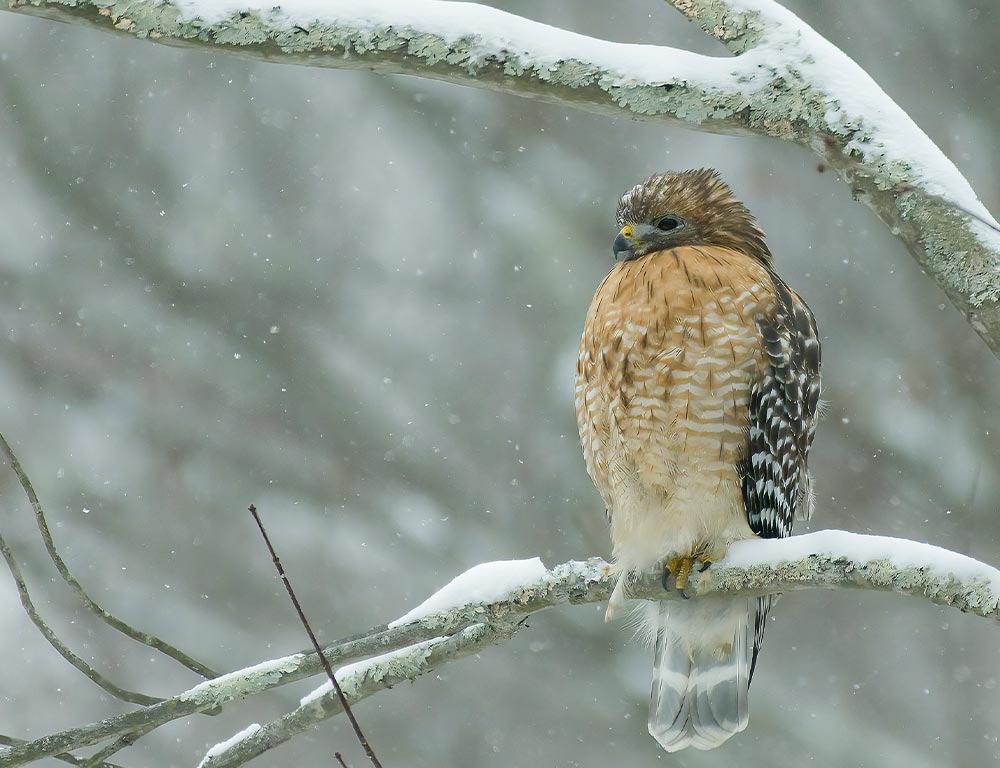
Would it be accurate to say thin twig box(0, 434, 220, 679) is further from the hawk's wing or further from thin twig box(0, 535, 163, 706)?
the hawk's wing

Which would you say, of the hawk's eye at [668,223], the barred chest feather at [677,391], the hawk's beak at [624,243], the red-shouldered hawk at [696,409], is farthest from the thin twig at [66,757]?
the hawk's eye at [668,223]

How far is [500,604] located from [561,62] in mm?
1352

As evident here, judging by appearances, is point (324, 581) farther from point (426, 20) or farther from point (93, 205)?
point (426, 20)

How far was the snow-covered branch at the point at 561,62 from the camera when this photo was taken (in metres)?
2.86

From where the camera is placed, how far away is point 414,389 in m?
11.8

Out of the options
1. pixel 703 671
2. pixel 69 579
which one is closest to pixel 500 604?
pixel 69 579

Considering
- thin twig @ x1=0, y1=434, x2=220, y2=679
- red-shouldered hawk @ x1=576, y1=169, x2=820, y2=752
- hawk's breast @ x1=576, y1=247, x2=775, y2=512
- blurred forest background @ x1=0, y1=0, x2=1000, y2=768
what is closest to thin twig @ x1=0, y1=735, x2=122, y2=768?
thin twig @ x1=0, y1=434, x2=220, y2=679

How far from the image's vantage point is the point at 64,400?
39.8ft

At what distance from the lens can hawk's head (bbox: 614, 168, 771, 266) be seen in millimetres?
4582

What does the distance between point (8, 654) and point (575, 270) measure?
628 cm

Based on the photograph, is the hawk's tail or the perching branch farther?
the hawk's tail

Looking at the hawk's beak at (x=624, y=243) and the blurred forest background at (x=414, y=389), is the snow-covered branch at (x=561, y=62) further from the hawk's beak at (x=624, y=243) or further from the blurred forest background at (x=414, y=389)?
the blurred forest background at (x=414, y=389)

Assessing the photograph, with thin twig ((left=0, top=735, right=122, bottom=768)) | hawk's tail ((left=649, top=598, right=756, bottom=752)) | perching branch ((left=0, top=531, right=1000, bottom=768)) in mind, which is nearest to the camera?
perching branch ((left=0, top=531, right=1000, bottom=768))

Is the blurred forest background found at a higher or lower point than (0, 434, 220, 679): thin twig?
higher
